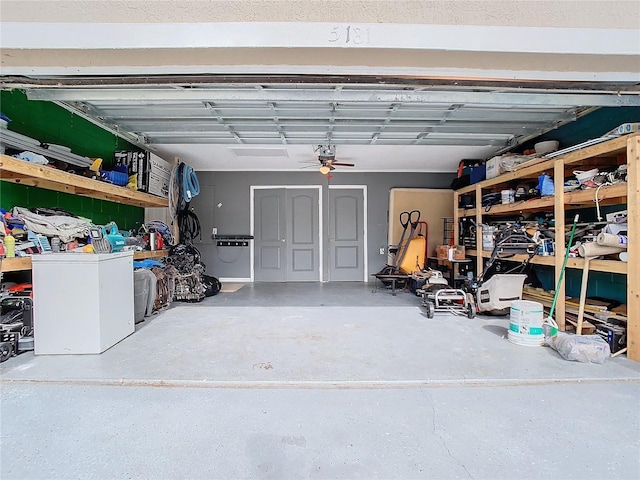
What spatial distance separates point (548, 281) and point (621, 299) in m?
1.11

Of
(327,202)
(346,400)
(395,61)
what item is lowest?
(346,400)

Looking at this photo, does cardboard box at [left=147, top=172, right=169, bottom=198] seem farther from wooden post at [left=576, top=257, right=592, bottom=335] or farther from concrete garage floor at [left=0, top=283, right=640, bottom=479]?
wooden post at [left=576, top=257, right=592, bottom=335]

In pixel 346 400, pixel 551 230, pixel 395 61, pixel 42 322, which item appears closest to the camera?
pixel 346 400

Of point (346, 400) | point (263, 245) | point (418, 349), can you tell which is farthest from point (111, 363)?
point (263, 245)

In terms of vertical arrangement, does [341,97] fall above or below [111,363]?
above

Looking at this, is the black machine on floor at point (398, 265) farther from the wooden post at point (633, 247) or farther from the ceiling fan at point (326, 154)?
the wooden post at point (633, 247)

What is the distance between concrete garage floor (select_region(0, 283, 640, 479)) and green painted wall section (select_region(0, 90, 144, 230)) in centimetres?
171

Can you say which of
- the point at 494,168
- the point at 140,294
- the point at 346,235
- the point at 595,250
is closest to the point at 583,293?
the point at 595,250

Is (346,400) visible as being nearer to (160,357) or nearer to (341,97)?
(160,357)

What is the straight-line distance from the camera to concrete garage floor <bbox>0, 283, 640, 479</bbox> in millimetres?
1402

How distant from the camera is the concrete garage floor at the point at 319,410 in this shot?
1.40m

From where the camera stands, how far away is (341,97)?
9.20 ft

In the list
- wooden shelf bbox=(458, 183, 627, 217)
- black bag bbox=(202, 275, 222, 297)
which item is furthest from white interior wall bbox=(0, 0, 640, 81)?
black bag bbox=(202, 275, 222, 297)

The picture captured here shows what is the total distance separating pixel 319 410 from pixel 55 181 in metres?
3.31
